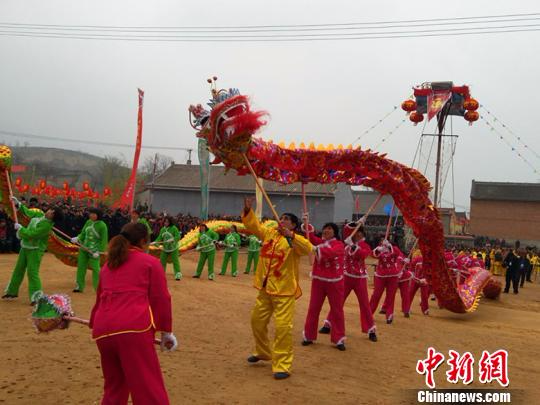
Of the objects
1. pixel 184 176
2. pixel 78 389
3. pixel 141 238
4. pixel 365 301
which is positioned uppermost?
pixel 184 176

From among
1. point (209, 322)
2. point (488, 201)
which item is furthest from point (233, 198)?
point (209, 322)

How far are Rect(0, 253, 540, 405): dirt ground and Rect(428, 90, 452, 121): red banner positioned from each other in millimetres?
7835

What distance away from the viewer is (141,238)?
3762mm

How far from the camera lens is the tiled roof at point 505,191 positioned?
4003 centimetres

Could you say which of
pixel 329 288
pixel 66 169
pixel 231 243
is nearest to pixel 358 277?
pixel 329 288

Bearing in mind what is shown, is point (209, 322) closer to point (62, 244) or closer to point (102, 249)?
point (102, 249)

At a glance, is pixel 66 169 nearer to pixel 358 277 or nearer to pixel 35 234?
pixel 35 234

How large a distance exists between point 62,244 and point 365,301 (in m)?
6.63

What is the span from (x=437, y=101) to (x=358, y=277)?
10.1 m

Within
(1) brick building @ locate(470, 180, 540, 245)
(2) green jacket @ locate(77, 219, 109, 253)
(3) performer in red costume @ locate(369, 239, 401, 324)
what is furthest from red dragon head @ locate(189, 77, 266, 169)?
(1) brick building @ locate(470, 180, 540, 245)

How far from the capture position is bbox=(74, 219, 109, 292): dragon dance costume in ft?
32.1

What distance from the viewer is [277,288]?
5676 mm

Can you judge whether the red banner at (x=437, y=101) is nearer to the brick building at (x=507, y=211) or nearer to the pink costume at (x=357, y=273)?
the pink costume at (x=357, y=273)

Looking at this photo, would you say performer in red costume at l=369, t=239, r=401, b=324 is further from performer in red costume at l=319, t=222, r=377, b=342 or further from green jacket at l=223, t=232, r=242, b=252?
green jacket at l=223, t=232, r=242, b=252
